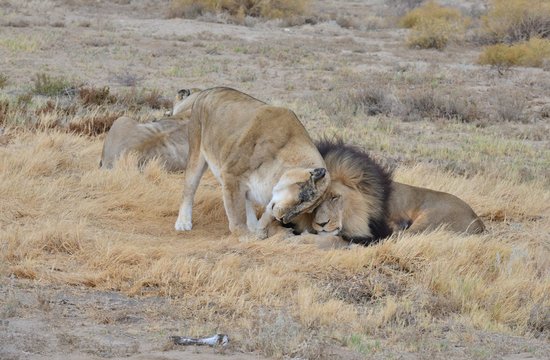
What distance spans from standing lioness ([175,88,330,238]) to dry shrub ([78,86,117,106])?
773 centimetres

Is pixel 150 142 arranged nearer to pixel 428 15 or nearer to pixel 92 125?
pixel 92 125

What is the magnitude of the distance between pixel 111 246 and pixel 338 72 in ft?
58.0

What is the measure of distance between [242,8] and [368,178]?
106 ft

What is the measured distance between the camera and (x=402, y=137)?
17.3 meters

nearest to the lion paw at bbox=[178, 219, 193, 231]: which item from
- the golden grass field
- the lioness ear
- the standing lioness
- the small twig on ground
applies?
the standing lioness

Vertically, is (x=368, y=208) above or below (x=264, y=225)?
above

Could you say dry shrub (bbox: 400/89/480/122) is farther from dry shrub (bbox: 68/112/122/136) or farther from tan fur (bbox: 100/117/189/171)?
tan fur (bbox: 100/117/189/171)

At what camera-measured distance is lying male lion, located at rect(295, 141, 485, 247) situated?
8570 millimetres

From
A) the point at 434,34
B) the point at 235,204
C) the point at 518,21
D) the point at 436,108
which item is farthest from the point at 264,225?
the point at 518,21

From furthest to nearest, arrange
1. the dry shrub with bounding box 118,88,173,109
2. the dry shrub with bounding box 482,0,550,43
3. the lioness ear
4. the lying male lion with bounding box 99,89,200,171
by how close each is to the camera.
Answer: the dry shrub with bounding box 482,0,550,43 → the dry shrub with bounding box 118,88,173,109 → the lying male lion with bounding box 99,89,200,171 → the lioness ear

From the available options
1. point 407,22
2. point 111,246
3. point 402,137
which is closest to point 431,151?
point 402,137

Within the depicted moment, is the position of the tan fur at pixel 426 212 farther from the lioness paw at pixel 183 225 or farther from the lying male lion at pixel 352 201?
the lioness paw at pixel 183 225

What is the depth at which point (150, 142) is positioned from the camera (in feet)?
38.2

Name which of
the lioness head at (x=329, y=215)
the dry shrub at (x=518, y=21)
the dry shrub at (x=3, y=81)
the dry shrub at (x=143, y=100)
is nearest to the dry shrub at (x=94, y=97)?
the dry shrub at (x=143, y=100)
